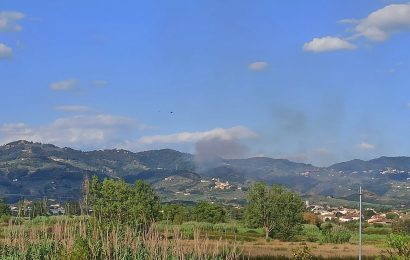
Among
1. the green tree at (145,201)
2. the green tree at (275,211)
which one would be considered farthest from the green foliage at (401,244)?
the green tree at (275,211)

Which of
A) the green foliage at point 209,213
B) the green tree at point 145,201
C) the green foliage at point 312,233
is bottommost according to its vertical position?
the green foliage at point 312,233

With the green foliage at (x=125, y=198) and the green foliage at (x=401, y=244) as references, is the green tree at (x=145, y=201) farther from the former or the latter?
the green foliage at (x=401, y=244)

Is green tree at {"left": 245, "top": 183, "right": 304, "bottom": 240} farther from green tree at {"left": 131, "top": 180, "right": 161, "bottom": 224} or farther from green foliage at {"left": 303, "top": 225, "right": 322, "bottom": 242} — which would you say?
green tree at {"left": 131, "top": 180, "right": 161, "bottom": 224}

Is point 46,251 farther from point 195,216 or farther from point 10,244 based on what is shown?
point 195,216

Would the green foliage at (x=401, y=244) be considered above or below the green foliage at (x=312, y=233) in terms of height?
above

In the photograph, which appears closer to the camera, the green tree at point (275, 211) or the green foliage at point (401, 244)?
the green foliage at point (401, 244)

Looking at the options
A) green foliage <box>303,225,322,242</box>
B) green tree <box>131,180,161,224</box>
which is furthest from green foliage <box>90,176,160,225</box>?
green foliage <box>303,225,322,242</box>

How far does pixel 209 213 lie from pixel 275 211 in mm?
24039

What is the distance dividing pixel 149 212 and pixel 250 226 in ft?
95.0

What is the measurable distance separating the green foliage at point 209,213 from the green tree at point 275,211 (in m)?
16.2

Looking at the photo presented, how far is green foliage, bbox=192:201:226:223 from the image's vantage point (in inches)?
4424

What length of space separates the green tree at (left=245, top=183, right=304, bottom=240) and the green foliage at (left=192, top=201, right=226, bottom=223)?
53.2ft

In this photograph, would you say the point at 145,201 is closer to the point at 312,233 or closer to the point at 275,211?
the point at 275,211

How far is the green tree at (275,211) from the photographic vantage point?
91812mm
